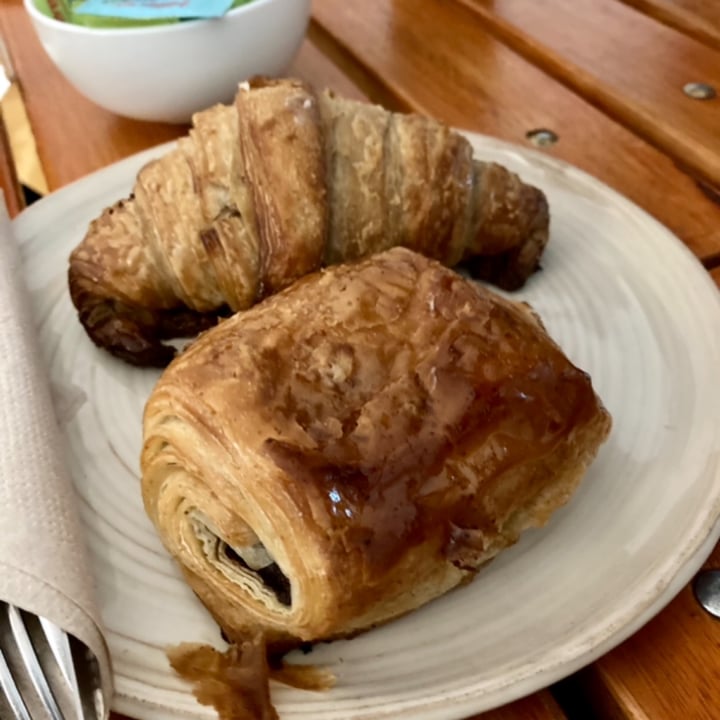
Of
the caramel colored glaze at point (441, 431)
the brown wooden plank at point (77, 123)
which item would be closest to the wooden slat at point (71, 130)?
the brown wooden plank at point (77, 123)

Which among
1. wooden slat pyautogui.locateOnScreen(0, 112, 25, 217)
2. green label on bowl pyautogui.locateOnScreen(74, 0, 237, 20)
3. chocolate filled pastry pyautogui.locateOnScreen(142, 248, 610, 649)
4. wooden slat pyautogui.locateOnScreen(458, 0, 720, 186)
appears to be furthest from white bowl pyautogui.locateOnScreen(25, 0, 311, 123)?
chocolate filled pastry pyautogui.locateOnScreen(142, 248, 610, 649)

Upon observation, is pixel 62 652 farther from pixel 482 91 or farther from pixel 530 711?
pixel 482 91

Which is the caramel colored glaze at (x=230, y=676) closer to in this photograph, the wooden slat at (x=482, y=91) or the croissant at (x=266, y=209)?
the croissant at (x=266, y=209)

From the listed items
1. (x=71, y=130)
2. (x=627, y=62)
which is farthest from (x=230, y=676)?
(x=627, y=62)

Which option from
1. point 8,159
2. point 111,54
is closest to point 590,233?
point 111,54

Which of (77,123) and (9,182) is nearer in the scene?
Result: (9,182)

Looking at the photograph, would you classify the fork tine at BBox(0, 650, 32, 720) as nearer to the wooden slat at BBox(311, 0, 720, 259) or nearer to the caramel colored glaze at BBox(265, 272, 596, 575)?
the caramel colored glaze at BBox(265, 272, 596, 575)
